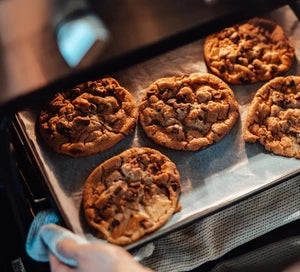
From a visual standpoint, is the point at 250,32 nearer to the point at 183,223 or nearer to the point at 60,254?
the point at 183,223

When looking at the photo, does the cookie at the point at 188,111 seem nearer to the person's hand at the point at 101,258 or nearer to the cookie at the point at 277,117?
the cookie at the point at 277,117

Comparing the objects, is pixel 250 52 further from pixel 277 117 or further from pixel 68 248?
pixel 68 248

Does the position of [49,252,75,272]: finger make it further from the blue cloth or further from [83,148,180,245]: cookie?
[83,148,180,245]: cookie

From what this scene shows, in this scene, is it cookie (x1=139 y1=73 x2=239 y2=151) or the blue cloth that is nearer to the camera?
the blue cloth

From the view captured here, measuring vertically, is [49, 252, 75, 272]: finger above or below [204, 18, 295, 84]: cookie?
below

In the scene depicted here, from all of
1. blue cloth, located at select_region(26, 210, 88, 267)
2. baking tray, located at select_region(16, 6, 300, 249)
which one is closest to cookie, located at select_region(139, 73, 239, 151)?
baking tray, located at select_region(16, 6, 300, 249)

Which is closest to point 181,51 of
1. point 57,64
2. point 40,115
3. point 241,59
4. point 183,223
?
point 241,59

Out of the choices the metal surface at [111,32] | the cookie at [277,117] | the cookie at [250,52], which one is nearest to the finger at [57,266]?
the metal surface at [111,32]
